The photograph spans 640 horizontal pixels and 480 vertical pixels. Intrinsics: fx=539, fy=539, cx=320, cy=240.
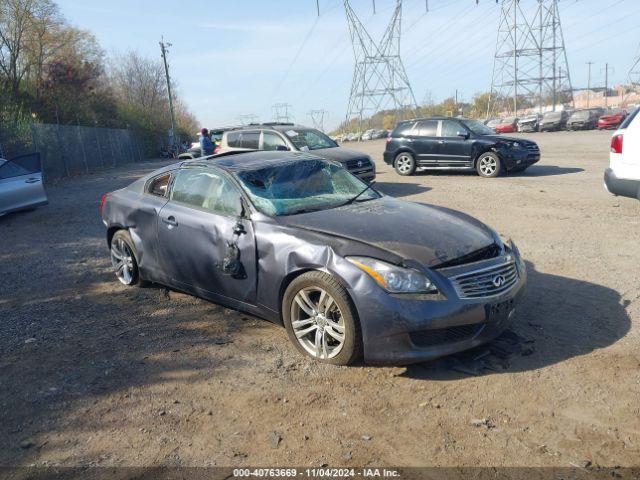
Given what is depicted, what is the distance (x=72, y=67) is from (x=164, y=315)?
35847 mm

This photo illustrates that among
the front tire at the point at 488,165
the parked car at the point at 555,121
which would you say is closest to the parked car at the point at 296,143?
the front tire at the point at 488,165

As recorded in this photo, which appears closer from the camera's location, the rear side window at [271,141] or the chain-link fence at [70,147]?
the rear side window at [271,141]

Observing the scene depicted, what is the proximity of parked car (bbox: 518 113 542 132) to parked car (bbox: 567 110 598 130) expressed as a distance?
2883 mm

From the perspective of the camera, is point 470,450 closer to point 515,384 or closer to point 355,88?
point 515,384

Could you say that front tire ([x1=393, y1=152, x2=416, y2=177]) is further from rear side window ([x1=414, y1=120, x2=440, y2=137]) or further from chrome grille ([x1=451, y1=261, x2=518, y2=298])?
chrome grille ([x1=451, y1=261, x2=518, y2=298])

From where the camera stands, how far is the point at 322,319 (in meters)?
3.88

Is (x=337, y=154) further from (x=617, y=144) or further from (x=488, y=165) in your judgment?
(x=617, y=144)

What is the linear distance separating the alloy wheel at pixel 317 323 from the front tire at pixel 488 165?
36.2 ft

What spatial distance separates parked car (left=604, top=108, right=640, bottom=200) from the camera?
754cm

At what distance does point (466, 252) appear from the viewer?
12.9ft

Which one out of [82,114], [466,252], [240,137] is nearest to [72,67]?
[82,114]

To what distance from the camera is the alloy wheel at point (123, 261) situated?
5930 mm

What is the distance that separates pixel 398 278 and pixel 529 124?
4591cm

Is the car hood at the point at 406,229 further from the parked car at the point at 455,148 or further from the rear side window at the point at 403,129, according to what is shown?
the rear side window at the point at 403,129
